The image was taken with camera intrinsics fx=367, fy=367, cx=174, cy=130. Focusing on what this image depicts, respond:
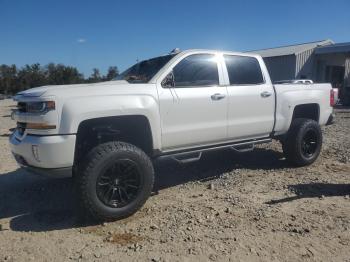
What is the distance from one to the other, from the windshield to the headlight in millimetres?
1332

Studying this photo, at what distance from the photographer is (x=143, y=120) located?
14.4 ft

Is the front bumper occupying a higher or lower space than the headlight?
lower

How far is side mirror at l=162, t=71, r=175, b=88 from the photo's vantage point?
182 inches

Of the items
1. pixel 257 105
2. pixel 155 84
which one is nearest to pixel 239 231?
pixel 155 84

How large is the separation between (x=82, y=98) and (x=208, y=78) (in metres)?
1.90

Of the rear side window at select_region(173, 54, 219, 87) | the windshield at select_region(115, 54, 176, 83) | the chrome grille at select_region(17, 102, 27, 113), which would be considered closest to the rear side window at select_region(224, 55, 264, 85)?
the rear side window at select_region(173, 54, 219, 87)

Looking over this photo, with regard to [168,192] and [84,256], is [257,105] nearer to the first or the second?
[168,192]

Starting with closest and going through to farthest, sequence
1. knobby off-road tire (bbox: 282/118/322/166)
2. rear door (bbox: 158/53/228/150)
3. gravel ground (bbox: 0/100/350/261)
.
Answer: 1. gravel ground (bbox: 0/100/350/261)
2. rear door (bbox: 158/53/228/150)
3. knobby off-road tire (bbox: 282/118/322/166)

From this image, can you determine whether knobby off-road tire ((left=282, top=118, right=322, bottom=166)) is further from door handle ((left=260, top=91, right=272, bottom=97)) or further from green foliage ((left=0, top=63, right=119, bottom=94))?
green foliage ((left=0, top=63, right=119, bottom=94))

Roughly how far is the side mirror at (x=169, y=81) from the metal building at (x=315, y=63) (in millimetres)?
22859

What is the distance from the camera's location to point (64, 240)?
3.71 metres

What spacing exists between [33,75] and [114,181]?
53.2 meters

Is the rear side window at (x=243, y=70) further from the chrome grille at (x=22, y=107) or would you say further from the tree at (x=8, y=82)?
the tree at (x=8, y=82)

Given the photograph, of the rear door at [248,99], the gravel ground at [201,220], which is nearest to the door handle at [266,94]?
the rear door at [248,99]
